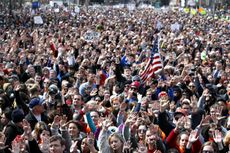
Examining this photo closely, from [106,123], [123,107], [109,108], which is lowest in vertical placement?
[109,108]

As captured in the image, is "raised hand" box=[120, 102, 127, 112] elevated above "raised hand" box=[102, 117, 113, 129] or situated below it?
below

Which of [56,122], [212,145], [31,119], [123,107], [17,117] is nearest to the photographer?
[212,145]

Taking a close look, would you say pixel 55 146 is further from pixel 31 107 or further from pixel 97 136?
pixel 31 107

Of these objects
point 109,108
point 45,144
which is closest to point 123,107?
point 109,108

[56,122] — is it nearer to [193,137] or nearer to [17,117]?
[17,117]

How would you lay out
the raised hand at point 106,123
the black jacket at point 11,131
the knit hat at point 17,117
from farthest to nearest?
the knit hat at point 17,117, the raised hand at point 106,123, the black jacket at point 11,131

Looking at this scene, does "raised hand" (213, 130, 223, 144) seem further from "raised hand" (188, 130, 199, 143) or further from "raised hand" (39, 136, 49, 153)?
"raised hand" (39, 136, 49, 153)

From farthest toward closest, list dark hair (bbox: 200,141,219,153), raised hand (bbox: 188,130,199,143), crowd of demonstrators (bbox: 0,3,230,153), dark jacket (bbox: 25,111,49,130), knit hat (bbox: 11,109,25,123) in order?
dark jacket (bbox: 25,111,49,130) → knit hat (bbox: 11,109,25,123) → raised hand (bbox: 188,130,199,143) → crowd of demonstrators (bbox: 0,3,230,153) → dark hair (bbox: 200,141,219,153)

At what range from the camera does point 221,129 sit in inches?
321

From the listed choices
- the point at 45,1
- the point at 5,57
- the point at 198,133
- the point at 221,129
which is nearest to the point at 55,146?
the point at 198,133

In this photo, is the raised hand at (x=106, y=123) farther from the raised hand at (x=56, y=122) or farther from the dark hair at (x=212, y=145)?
the dark hair at (x=212, y=145)

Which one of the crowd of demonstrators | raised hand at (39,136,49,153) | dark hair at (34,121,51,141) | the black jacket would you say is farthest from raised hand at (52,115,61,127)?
raised hand at (39,136,49,153)

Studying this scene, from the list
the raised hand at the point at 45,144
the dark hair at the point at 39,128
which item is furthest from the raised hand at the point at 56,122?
the raised hand at the point at 45,144

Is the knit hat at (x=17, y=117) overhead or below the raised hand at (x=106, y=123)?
overhead
